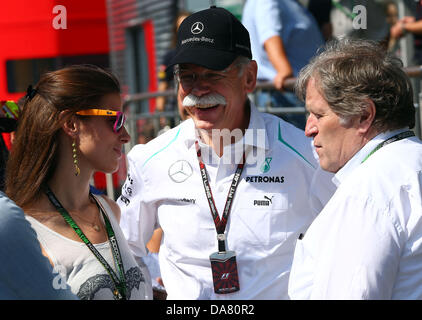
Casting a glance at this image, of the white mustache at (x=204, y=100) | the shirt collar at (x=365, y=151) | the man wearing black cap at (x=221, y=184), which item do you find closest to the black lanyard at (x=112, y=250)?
the man wearing black cap at (x=221, y=184)

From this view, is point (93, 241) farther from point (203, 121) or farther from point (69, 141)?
point (203, 121)

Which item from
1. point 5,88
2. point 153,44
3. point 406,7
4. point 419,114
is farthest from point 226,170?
point 153,44

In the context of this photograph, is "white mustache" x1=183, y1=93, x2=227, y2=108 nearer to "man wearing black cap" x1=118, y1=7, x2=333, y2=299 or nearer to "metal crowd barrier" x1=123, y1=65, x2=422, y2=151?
"man wearing black cap" x1=118, y1=7, x2=333, y2=299

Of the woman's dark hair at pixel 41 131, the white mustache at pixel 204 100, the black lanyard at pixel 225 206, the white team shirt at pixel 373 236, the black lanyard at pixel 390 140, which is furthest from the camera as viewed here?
the white mustache at pixel 204 100

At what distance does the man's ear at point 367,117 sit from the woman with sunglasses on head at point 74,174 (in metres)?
1.13

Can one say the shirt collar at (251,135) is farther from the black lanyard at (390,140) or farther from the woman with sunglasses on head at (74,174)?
the black lanyard at (390,140)

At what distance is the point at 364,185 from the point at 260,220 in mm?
1109

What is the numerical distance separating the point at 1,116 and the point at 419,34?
12.5 feet

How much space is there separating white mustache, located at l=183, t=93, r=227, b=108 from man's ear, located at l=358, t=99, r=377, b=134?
108cm

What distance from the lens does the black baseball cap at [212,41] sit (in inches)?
123

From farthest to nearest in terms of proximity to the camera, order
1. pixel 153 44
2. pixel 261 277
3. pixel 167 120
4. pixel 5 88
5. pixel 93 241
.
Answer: pixel 153 44
pixel 5 88
pixel 167 120
pixel 261 277
pixel 93 241

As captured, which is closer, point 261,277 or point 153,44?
point 261,277

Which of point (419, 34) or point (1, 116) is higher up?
point (419, 34)

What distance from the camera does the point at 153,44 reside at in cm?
1391
